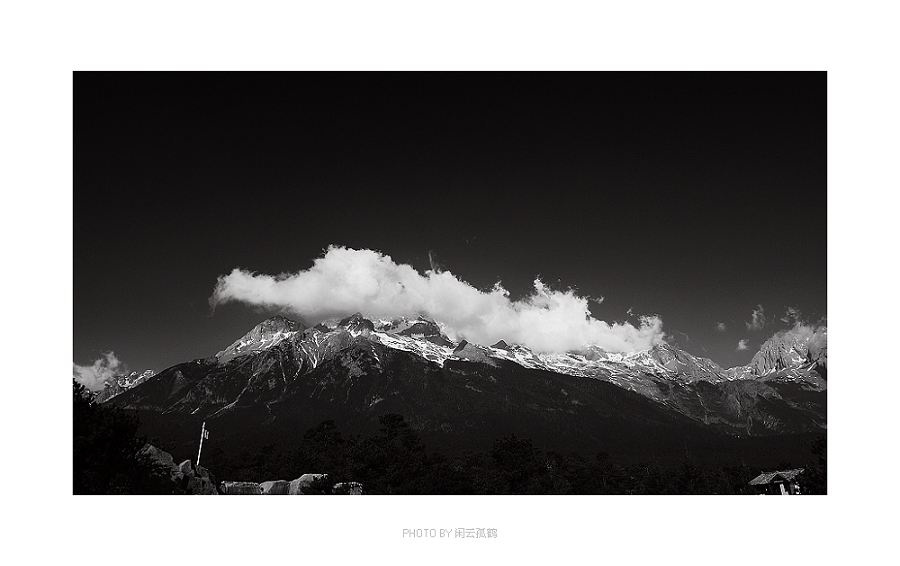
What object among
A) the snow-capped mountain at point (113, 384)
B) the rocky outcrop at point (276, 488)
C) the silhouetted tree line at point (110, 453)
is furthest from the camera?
the rocky outcrop at point (276, 488)

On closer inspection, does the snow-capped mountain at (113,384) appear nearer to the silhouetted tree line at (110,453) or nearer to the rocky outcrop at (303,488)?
the silhouetted tree line at (110,453)

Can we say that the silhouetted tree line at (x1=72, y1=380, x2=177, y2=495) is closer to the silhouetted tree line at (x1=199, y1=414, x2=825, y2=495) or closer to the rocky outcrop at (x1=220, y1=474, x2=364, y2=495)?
the rocky outcrop at (x1=220, y1=474, x2=364, y2=495)

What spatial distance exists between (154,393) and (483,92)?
722 feet

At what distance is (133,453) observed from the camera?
37.9 ft

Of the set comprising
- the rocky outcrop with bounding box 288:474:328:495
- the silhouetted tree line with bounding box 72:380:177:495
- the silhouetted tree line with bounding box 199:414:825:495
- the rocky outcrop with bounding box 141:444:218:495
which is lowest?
the silhouetted tree line with bounding box 199:414:825:495

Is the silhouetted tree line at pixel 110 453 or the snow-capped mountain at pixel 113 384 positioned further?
the snow-capped mountain at pixel 113 384

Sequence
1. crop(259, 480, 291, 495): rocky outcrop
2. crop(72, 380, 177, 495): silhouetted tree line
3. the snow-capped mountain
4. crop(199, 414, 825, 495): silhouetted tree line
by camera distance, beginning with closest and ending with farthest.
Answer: crop(72, 380, 177, 495): silhouetted tree line < the snow-capped mountain < crop(199, 414, 825, 495): silhouetted tree line < crop(259, 480, 291, 495): rocky outcrop

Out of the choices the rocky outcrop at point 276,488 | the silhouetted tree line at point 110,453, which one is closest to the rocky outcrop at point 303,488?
the rocky outcrop at point 276,488

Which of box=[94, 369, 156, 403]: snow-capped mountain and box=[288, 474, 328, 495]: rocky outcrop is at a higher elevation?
box=[94, 369, 156, 403]: snow-capped mountain

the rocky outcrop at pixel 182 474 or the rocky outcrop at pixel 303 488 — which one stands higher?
the rocky outcrop at pixel 182 474

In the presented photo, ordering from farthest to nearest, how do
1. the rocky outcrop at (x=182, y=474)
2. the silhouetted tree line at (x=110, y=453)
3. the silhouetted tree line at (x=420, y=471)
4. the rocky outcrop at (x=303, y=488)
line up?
the silhouetted tree line at (x=420, y=471) → the rocky outcrop at (x=303, y=488) → the rocky outcrop at (x=182, y=474) → the silhouetted tree line at (x=110, y=453)

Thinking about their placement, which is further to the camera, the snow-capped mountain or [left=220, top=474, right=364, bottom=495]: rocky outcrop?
[left=220, top=474, right=364, bottom=495]: rocky outcrop

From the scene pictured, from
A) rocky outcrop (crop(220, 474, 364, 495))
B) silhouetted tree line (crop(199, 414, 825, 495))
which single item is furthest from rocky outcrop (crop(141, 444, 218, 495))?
silhouetted tree line (crop(199, 414, 825, 495))
